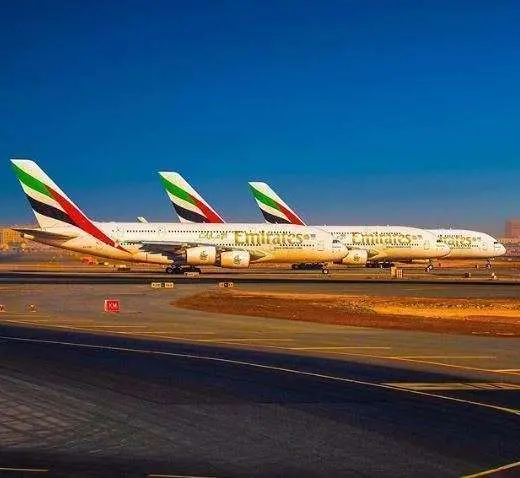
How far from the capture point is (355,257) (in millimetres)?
88188

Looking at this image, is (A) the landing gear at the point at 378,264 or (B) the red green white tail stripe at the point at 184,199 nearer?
(A) the landing gear at the point at 378,264

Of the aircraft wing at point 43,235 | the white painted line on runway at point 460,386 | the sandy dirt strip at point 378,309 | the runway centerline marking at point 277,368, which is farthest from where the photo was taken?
the aircraft wing at point 43,235

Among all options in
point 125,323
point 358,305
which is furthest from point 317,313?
point 125,323

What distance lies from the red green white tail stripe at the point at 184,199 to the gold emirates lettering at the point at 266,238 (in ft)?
102

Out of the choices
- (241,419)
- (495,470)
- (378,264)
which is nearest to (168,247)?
(378,264)

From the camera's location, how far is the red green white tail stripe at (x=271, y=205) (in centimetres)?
12125

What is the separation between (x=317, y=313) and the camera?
36.1 m

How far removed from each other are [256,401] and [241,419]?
5.63 ft

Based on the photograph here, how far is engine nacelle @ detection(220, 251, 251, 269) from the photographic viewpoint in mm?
75188

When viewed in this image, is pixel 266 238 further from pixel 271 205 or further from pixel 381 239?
pixel 271 205

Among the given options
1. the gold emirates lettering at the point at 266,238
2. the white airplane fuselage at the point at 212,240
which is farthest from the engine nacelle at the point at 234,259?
the gold emirates lettering at the point at 266,238

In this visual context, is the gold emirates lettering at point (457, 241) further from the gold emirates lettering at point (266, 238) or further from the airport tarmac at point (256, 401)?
the airport tarmac at point (256, 401)

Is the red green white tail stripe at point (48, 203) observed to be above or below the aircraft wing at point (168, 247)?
above

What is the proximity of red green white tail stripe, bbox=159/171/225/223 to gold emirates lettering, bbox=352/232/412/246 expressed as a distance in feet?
91.4
